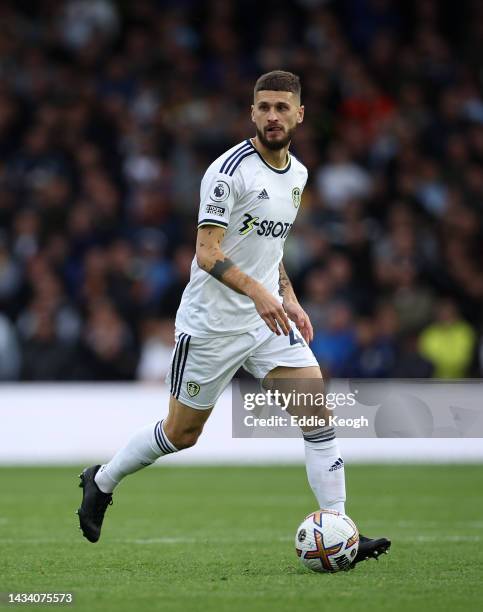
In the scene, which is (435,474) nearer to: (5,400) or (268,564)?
(5,400)

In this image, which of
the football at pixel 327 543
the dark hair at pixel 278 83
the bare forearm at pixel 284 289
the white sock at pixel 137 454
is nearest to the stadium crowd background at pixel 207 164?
the bare forearm at pixel 284 289

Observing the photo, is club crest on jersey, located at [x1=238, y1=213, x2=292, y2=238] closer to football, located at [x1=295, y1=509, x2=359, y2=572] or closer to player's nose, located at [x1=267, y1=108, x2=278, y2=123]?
player's nose, located at [x1=267, y1=108, x2=278, y2=123]

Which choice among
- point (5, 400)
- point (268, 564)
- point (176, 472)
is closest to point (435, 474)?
point (176, 472)

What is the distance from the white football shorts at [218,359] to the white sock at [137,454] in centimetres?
26

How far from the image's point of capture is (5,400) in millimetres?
14938

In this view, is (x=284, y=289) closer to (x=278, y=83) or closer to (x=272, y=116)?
(x=272, y=116)

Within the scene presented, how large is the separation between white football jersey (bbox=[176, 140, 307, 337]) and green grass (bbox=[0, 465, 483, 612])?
136 centimetres

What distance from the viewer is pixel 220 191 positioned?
22.3 ft

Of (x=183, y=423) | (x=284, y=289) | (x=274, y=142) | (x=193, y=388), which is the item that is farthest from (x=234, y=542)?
(x=274, y=142)

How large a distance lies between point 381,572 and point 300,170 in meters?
2.25

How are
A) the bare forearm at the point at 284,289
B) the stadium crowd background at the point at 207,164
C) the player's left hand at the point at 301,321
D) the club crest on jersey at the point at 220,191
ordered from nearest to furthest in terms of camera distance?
the club crest on jersey at the point at 220,191, the player's left hand at the point at 301,321, the bare forearm at the point at 284,289, the stadium crowd background at the point at 207,164

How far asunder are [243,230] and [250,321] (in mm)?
529

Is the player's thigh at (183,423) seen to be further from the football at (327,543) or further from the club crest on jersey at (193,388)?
the football at (327,543)

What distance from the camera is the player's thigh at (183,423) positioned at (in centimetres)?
718
